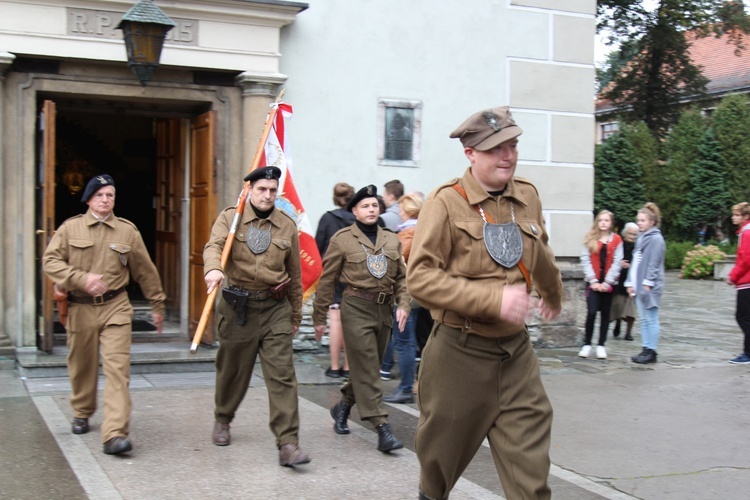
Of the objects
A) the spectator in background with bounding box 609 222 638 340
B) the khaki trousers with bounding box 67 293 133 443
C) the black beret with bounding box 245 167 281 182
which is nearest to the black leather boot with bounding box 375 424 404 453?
the khaki trousers with bounding box 67 293 133 443

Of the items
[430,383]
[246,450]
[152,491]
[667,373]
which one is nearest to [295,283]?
[246,450]

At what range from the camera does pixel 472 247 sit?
362 cm

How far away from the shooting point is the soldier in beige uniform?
6152 millimetres

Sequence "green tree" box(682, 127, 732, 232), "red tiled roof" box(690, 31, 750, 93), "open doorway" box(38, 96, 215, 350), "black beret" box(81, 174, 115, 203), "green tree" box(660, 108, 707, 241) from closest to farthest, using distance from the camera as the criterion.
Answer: "black beret" box(81, 174, 115, 203) < "open doorway" box(38, 96, 215, 350) < "green tree" box(682, 127, 732, 232) < "green tree" box(660, 108, 707, 241) < "red tiled roof" box(690, 31, 750, 93)

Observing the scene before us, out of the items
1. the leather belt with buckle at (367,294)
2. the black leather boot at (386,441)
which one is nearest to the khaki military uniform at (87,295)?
the leather belt with buckle at (367,294)

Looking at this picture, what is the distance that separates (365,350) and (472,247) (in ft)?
8.64

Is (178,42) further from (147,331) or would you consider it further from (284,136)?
(147,331)

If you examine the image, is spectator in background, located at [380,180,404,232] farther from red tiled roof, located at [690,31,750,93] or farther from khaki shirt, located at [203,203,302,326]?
red tiled roof, located at [690,31,750,93]

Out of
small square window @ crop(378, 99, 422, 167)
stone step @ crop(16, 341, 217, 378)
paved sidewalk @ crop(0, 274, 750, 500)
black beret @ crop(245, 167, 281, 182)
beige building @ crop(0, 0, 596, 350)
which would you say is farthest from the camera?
small square window @ crop(378, 99, 422, 167)

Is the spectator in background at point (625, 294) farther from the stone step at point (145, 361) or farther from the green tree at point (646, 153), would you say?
the green tree at point (646, 153)

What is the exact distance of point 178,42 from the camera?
29.2ft

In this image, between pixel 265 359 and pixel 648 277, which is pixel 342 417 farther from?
pixel 648 277

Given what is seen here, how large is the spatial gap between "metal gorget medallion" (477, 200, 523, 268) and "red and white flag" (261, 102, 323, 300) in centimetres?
360

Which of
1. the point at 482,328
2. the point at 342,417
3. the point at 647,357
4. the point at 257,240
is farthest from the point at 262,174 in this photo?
the point at 647,357
